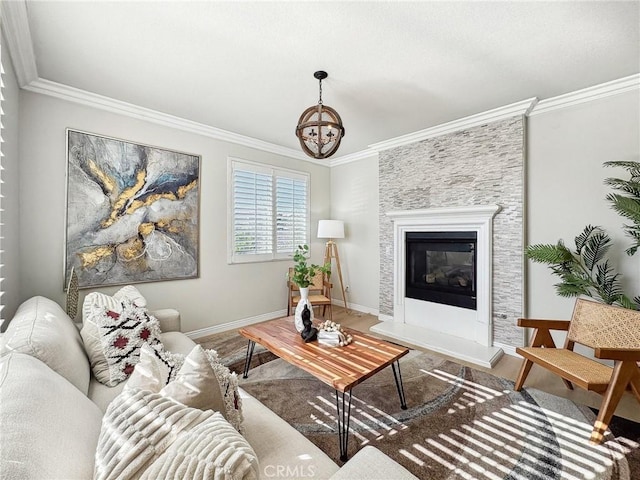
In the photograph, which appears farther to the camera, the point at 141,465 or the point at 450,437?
the point at 450,437

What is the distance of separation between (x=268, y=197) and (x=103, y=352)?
2890 mm

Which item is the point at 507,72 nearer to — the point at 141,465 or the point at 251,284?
the point at 141,465

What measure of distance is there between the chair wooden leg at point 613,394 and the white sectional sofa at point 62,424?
1.73 metres

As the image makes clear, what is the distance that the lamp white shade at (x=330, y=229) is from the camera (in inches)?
176

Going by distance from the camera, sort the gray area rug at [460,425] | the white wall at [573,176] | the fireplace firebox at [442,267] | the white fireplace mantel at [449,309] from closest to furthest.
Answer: the gray area rug at [460,425] < the white wall at [573,176] < the white fireplace mantel at [449,309] < the fireplace firebox at [442,267]

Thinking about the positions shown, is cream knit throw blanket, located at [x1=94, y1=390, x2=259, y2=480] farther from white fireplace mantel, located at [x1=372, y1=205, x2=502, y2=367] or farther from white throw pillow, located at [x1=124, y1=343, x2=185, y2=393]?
white fireplace mantel, located at [x1=372, y1=205, x2=502, y2=367]

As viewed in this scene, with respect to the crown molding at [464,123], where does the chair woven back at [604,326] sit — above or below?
below

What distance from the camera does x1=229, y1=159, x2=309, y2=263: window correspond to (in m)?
3.88

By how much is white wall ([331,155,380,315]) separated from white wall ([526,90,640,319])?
2.02 m

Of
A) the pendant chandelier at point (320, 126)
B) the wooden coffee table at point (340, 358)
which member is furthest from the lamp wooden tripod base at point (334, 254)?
the pendant chandelier at point (320, 126)

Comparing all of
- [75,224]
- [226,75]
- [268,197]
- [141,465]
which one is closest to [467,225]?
[268,197]

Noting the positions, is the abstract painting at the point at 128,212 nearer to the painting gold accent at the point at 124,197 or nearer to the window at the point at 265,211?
the painting gold accent at the point at 124,197

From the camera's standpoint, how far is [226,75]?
8.02ft

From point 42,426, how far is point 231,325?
3156 millimetres
